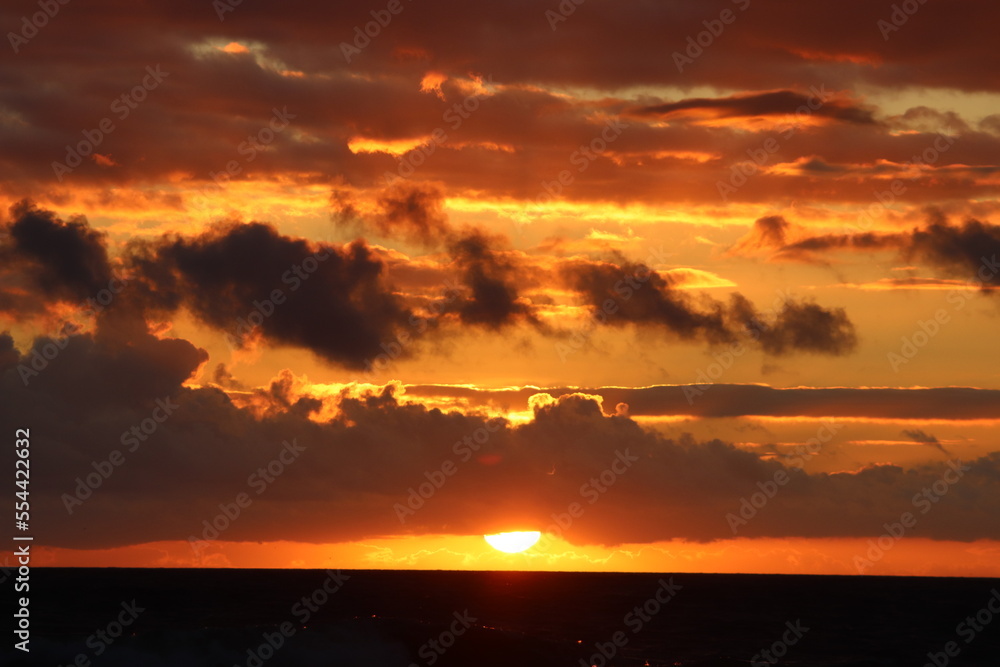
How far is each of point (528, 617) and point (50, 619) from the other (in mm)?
39479

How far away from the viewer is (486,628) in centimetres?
5528

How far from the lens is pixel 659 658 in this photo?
62.9 metres

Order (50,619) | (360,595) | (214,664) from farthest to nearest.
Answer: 1. (360,595)
2. (50,619)
3. (214,664)

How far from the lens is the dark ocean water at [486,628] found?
48.6m

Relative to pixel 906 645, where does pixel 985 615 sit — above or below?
above

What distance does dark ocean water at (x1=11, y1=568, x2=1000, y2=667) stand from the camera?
159ft

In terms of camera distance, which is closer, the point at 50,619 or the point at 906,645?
the point at 906,645

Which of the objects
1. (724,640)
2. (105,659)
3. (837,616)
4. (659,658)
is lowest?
(105,659)

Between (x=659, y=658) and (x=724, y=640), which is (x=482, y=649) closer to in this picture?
(x=659, y=658)

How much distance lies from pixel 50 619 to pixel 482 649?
48.4 meters

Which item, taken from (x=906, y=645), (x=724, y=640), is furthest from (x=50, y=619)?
(x=906, y=645)

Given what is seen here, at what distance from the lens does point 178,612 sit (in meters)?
101

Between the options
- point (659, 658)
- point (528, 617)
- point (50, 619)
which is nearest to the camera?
point (659, 658)

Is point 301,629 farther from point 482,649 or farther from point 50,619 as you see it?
point 50,619
